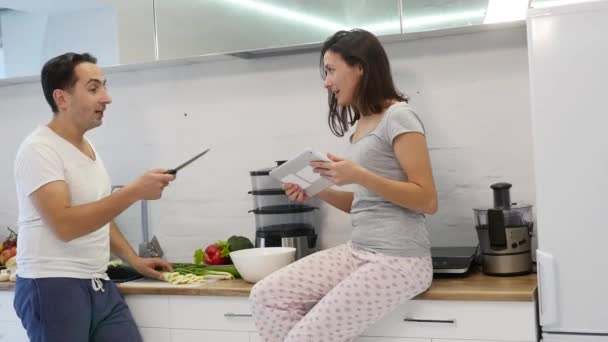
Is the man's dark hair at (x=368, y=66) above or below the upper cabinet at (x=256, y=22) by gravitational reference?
below

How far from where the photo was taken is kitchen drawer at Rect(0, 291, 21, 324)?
281cm

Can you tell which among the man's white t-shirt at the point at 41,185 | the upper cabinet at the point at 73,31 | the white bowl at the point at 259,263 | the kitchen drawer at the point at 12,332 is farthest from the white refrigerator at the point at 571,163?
the kitchen drawer at the point at 12,332

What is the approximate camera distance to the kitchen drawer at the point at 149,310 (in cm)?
258

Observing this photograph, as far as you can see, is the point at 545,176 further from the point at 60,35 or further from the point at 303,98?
the point at 60,35

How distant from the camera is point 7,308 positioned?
283 cm

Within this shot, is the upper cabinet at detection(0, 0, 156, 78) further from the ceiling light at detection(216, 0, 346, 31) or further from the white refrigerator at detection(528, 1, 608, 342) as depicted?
the white refrigerator at detection(528, 1, 608, 342)

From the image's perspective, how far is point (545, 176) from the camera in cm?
205

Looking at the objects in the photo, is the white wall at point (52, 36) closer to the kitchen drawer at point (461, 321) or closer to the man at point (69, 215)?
the man at point (69, 215)

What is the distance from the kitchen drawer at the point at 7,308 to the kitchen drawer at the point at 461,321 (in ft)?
4.71

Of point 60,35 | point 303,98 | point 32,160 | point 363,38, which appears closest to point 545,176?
point 363,38

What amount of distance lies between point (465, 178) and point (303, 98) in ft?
2.40

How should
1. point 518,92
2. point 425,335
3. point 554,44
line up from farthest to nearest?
1. point 518,92
2. point 425,335
3. point 554,44

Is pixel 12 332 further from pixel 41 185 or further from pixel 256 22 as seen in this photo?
pixel 256 22

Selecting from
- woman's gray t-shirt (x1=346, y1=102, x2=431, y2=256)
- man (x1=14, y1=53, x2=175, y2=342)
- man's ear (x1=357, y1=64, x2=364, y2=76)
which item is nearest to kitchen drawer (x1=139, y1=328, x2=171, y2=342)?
man (x1=14, y1=53, x2=175, y2=342)
